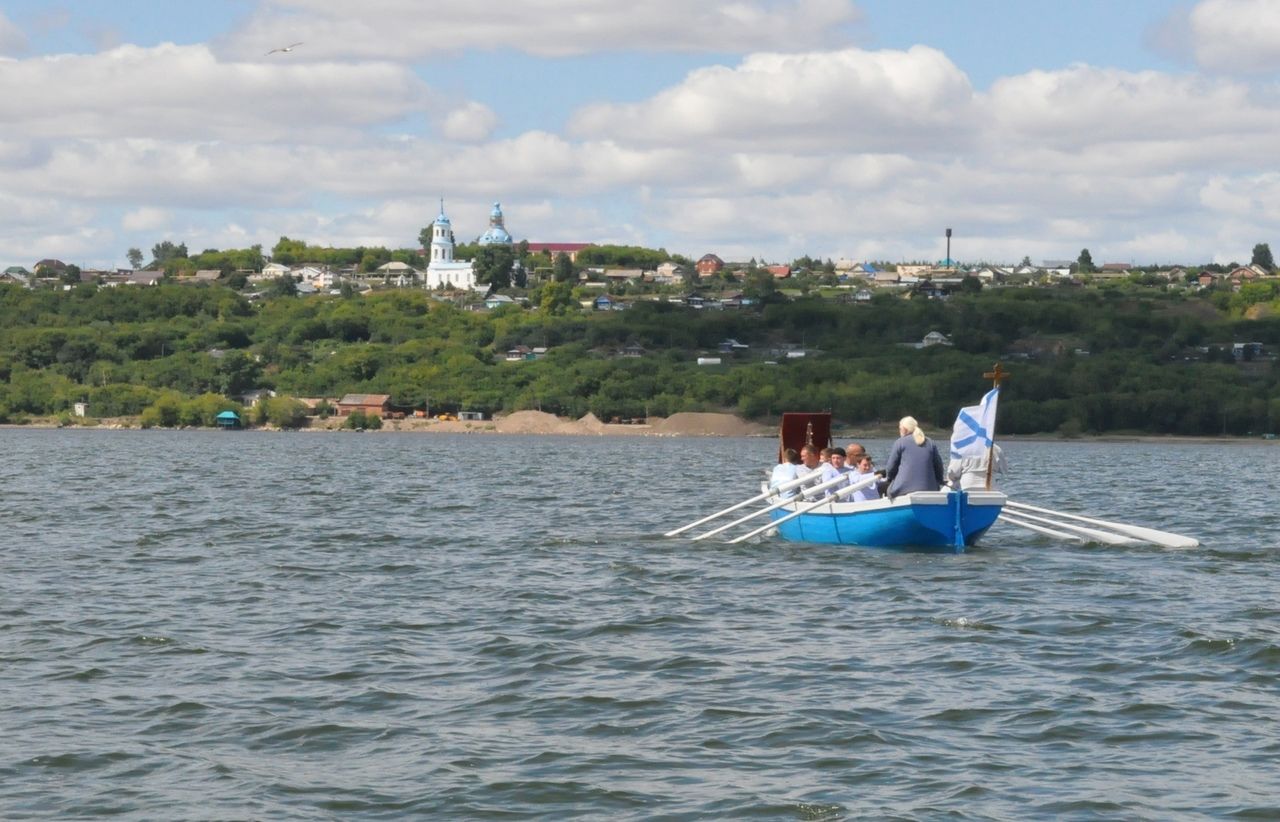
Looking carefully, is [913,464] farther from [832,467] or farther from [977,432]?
[832,467]

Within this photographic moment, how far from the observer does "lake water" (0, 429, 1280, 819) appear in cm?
1357

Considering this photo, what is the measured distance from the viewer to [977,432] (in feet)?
94.0

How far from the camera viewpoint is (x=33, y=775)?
14.0 m

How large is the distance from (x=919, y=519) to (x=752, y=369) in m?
142

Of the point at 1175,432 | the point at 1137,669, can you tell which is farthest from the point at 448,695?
the point at 1175,432

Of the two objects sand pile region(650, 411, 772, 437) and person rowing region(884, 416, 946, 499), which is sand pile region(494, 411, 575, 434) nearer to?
sand pile region(650, 411, 772, 437)

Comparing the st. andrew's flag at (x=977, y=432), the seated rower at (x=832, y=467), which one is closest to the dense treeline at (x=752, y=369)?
the seated rower at (x=832, y=467)

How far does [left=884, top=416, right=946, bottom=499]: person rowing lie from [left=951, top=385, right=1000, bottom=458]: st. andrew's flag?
48 cm

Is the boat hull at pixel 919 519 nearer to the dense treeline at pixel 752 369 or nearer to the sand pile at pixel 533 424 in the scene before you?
the dense treeline at pixel 752 369

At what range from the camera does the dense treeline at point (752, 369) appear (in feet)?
511

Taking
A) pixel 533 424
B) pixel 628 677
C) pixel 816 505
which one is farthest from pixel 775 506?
pixel 533 424

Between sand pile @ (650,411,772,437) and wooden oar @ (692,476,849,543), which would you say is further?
sand pile @ (650,411,772,437)

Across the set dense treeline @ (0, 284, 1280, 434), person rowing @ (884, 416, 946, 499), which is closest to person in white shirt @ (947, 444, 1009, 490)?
person rowing @ (884, 416, 946, 499)

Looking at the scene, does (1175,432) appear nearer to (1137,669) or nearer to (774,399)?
(774,399)
